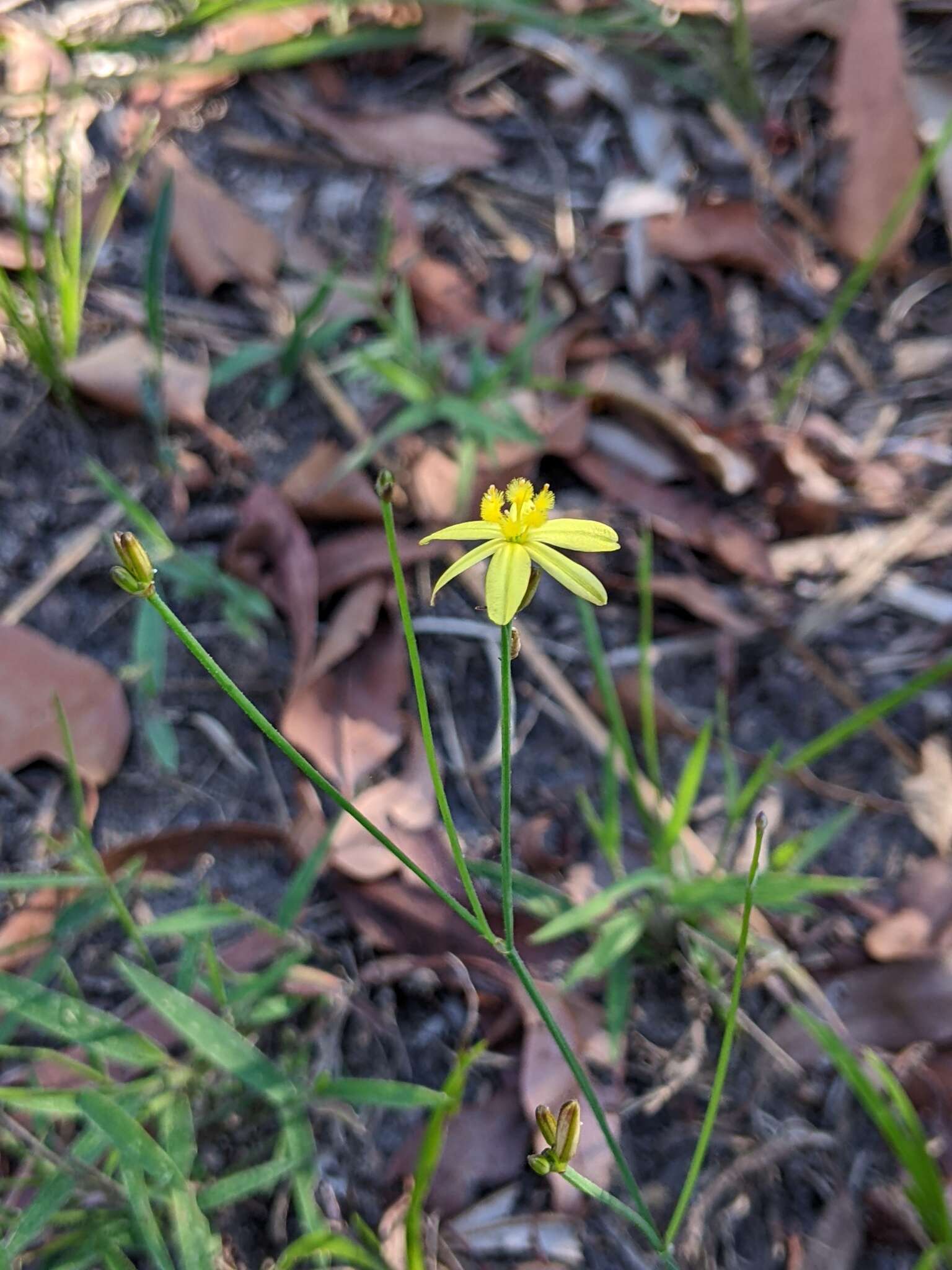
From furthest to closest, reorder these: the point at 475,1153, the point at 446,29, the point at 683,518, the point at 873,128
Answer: the point at 446,29, the point at 873,128, the point at 683,518, the point at 475,1153

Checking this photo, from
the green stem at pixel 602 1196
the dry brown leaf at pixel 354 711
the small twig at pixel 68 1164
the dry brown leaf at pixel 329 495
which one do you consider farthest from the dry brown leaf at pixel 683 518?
the small twig at pixel 68 1164

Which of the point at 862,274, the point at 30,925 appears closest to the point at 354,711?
the point at 30,925

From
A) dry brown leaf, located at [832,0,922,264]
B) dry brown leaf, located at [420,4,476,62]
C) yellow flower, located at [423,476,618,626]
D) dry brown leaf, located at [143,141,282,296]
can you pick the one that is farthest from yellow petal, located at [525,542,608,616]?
dry brown leaf, located at [420,4,476,62]

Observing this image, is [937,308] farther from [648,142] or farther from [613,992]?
[613,992]

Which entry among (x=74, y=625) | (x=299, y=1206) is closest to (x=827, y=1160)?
(x=299, y=1206)

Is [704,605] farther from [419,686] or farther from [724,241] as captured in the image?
[419,686]
